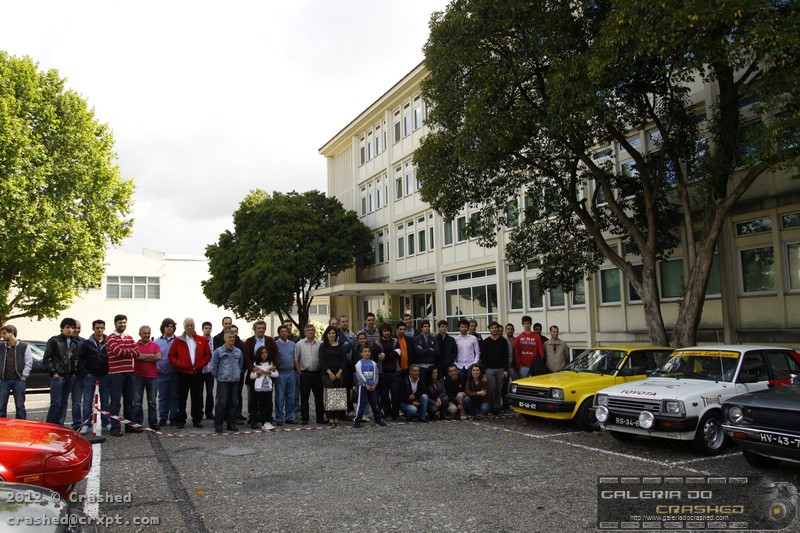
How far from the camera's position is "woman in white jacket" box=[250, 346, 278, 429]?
11.1 m

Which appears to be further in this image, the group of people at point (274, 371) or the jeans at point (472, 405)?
the jeans at point (472, 405)

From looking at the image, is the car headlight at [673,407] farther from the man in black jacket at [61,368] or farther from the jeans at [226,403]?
the man in black jacket at [61,368]

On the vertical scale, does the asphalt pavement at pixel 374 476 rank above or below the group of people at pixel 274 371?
below

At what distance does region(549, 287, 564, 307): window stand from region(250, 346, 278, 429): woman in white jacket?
14280mm

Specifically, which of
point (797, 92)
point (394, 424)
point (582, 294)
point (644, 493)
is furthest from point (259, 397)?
point (582, 294)

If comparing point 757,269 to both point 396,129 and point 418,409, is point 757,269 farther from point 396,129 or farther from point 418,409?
point 396,129

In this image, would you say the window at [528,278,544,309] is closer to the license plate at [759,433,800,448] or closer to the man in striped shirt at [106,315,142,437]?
the man in striped shirt at [106,315,142,437]

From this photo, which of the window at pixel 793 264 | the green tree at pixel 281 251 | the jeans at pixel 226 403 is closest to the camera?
the jeans at pixel 226 403

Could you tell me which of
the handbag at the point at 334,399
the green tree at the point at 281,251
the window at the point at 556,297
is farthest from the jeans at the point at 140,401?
the green tree at the point at 281,251

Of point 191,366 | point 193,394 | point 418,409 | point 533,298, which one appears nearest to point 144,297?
point 533,298

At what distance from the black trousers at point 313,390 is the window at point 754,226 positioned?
11.9 meters

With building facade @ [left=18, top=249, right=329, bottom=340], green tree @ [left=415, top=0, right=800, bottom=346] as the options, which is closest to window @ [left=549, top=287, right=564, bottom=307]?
green tree @ [left=415, top=0, right=800, bottom=346]

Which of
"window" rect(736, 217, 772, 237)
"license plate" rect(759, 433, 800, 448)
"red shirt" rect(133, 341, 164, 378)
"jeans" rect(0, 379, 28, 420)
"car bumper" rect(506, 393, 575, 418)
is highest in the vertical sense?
"window" rect(736, 217, 772, 237)

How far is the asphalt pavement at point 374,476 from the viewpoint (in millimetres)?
5934
